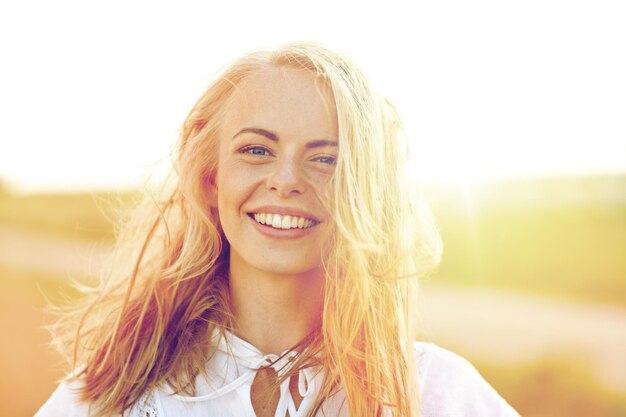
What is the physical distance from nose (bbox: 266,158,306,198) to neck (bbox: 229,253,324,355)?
294 mm

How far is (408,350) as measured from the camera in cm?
231

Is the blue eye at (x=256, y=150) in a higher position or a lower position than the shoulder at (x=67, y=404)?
higher

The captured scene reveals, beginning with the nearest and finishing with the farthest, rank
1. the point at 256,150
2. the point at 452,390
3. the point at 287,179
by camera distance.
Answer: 1. the point at 287,179
2. the point at 256,150
3. the point at 452,390

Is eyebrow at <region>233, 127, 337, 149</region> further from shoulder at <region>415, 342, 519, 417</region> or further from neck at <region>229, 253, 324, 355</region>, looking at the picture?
shoulder at <region>415, 342, 519, 417</region>

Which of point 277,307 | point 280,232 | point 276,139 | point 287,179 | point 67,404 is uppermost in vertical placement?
point 276,139

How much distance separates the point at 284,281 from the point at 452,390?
0.62 m

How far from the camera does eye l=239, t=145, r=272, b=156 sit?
2.20 m

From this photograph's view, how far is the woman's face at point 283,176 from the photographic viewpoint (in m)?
2.15

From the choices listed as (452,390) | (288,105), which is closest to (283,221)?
(288,105)

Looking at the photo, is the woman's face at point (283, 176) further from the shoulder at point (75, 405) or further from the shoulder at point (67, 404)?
the shoulder at point (67, 404)

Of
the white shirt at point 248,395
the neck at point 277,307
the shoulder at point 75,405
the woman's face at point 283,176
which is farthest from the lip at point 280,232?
the shoulder at point 75,405

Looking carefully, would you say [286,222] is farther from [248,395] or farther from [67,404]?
[67,404]

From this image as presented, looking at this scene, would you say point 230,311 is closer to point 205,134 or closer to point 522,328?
point 205,134

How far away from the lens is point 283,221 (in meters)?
2.14
